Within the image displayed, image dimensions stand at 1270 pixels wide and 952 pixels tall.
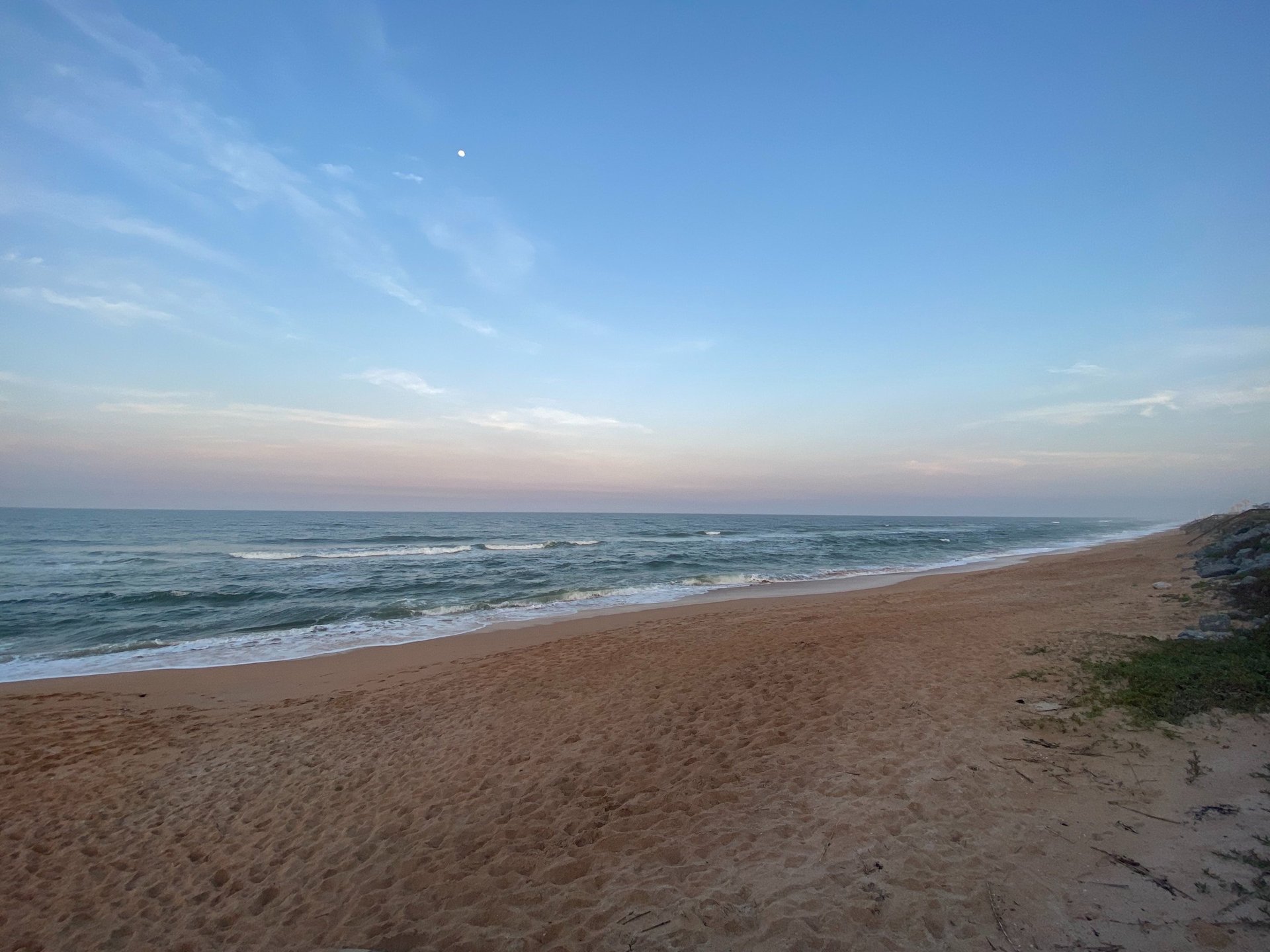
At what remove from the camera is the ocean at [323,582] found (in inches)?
571

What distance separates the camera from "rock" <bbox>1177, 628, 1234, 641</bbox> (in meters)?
8.16

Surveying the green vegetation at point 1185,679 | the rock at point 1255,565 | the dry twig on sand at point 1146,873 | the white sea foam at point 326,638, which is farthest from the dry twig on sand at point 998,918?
the rock at point 1255,565

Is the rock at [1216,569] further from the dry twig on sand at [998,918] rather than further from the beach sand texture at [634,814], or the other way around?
the dry twig on sand at [998,918]

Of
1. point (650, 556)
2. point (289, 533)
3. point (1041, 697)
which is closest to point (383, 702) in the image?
point (1041, 697)

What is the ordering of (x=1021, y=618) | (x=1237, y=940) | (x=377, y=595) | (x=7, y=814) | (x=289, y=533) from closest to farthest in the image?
1. (x=1237, y=940)
2. (x=7, y=814)
3. (x=1021, y=618)
4. (x=377, y=595)
5. (x=289, y=533)

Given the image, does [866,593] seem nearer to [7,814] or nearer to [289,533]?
[7,814]

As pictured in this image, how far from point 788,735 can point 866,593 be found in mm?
14488

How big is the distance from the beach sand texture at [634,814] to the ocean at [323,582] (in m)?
4.78

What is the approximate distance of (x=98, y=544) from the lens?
42750 millimetres

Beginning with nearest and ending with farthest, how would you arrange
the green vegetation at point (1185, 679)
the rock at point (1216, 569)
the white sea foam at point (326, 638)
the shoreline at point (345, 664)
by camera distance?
the green vegetation at point (1185, 679)
the shoreline at point (345, 664)
the white sea foam at point (326, 638)
the rock at point (1216, 569)

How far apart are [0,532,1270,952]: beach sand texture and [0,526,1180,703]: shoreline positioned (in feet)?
2.42

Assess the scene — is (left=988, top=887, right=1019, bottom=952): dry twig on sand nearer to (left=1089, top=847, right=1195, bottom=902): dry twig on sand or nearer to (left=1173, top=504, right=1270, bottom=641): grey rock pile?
(left=1089, top=847, right=1195, bottom=902): dry twig on sand

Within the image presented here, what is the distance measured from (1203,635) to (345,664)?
16.0 meters

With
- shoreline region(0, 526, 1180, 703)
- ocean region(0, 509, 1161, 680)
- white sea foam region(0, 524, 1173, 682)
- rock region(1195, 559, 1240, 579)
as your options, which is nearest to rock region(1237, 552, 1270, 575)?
rock region(1195, 559, 1240, 579)
